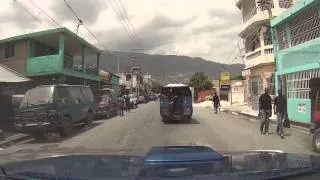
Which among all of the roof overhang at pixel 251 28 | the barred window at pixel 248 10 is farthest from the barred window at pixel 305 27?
the barred window at pixel 248 10

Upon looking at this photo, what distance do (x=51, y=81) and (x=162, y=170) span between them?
38.1 m

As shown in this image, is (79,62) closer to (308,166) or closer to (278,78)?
(278,78)

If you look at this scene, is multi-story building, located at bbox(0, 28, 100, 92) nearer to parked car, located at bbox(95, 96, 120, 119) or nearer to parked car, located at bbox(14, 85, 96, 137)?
parked car, located at bbox(95, 96, 120, 119)

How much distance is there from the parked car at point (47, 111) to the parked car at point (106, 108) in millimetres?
11454

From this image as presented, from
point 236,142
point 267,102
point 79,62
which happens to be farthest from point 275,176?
point 79,62

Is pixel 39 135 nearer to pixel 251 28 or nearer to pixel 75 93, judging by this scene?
pixel 75 93

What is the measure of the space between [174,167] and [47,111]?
18.0 meters

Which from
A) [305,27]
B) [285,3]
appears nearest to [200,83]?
[285,3]

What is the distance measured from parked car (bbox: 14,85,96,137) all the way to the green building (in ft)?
34.9

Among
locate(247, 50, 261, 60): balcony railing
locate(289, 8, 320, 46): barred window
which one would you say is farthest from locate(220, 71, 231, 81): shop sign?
locate(289, 8, 320, 46): barred window

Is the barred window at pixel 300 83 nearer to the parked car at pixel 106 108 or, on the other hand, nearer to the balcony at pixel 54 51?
the parked car at pixel 106 108

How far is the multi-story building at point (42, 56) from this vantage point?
39.3 m

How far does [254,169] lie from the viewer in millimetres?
3615

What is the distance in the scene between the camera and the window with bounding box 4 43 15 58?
41906mm
